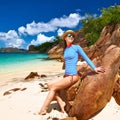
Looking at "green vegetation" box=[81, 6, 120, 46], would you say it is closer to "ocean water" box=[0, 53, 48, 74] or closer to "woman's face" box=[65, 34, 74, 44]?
"ocean water" box=[0, 53, 48, 74]

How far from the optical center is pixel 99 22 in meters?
60.2

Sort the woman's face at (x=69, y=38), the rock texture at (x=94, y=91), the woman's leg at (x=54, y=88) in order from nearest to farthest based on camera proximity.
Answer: the rock texture at (x=94, y=91)
the woman's leg at (x=54, y=88)
the woman's face at (x=69, y=38)

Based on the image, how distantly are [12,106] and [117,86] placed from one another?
12.1ft

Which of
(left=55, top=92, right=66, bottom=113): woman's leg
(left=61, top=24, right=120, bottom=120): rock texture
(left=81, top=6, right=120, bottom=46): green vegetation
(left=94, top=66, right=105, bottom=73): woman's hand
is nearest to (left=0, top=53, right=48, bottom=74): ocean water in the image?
(left=81, top=6, right=120, bottom=46): green vegetation

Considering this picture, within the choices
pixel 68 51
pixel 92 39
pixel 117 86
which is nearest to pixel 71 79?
pixel 68 51

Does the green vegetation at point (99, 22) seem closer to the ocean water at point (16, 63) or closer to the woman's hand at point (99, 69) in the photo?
the ocean water at point (16, 63)

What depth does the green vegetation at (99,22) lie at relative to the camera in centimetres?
4627

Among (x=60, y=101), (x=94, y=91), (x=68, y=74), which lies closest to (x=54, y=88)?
(x=60, y=101)

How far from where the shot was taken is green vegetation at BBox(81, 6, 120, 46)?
46269 millimetres

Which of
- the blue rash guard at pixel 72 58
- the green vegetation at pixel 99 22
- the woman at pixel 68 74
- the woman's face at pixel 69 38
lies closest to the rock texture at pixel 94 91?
the woman at pixel 68 74

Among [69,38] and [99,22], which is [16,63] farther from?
[69,38]

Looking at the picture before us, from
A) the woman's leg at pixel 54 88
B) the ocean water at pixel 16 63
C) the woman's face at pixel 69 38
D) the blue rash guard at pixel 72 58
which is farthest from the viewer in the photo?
the ocean water at pixel 16 63

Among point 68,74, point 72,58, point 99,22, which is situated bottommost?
point 68,74

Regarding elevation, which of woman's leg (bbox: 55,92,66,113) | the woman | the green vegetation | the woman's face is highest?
the green vegetation
